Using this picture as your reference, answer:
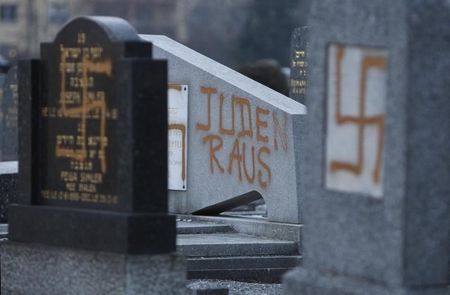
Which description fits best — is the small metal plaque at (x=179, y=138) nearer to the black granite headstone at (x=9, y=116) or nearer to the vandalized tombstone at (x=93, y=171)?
the vandalized tombstone at (x=93, y=171)

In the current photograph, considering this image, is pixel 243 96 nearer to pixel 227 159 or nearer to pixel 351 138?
pixel 227 159

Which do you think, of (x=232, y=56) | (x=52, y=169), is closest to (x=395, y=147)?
(x=52, y=169)

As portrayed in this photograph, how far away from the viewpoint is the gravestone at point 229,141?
48.1 feet

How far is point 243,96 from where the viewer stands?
49.2 ft

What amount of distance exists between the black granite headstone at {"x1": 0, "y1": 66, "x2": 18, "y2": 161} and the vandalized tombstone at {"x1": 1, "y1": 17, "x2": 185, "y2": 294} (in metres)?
14.6

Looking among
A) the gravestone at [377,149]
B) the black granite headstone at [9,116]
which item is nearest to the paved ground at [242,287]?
the gravestone at [377,149]

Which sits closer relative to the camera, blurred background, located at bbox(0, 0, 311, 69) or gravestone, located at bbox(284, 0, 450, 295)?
gravestone, located at bbox(284, 0, 450, 295)

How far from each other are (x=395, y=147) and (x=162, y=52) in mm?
7523

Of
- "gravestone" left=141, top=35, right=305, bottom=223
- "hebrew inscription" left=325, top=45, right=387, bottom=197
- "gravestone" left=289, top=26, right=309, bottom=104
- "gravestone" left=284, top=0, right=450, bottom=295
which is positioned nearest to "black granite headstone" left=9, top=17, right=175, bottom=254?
"gravestone" left=284, top=0, right=450, bottom=295

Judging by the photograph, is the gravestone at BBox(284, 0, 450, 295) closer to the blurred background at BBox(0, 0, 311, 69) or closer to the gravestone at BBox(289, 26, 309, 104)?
the gravestone at BBox(289, 26, 309, 104)

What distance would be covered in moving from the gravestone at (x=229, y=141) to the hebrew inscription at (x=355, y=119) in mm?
5549

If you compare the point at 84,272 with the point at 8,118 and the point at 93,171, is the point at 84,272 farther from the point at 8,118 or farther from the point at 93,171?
the point at 8,118

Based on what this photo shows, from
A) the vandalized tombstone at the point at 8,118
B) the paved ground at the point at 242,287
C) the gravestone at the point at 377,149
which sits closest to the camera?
the gravestone at the point at 377,149

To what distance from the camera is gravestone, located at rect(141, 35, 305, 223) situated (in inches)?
578
